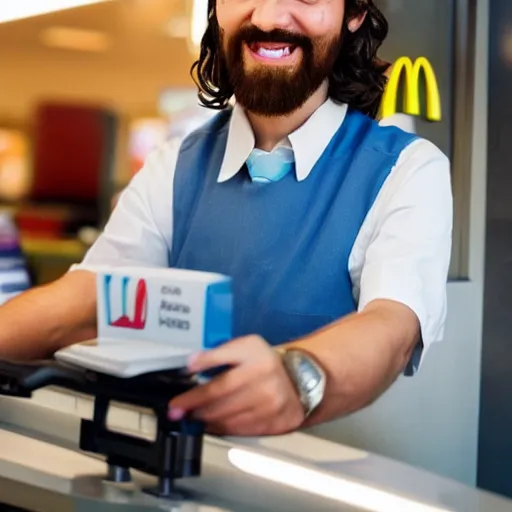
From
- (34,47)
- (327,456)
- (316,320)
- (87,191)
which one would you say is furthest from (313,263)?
(34,47)

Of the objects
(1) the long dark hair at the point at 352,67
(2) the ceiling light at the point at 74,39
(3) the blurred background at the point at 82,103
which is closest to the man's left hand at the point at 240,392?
(1) the long dark hair at the point at 352,67

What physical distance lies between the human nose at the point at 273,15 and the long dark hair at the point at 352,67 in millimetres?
143

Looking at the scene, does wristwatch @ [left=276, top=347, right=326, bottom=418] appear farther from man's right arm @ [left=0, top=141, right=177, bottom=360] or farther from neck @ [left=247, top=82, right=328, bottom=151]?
neck @ [left=247, top=82, right=328, bottom=151]

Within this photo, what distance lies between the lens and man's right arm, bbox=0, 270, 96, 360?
1.20 m

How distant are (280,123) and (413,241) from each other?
0.95 feet

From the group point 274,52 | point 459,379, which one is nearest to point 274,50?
point 274,52

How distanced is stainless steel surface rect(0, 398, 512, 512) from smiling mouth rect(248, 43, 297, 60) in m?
0.52

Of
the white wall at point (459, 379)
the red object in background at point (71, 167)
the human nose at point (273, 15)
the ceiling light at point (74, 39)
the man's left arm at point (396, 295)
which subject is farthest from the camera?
the ceiling light at point (74, 39)

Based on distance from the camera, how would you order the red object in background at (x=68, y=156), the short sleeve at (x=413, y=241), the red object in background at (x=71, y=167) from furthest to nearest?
the red object in background at (x=68, y=156) < the red object in background at (x=71, y=167) < the short sleeve at (x=413, y=241)

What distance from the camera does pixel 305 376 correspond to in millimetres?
839

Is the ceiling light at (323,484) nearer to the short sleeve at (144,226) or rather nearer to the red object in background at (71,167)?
the short sleeve at (144,226)

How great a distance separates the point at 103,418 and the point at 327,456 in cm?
24

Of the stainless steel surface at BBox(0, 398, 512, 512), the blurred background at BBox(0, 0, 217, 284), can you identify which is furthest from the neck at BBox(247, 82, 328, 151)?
the blurred background at BBox(0, 0, 217, 284)

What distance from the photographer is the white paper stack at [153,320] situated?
723 millimetres
